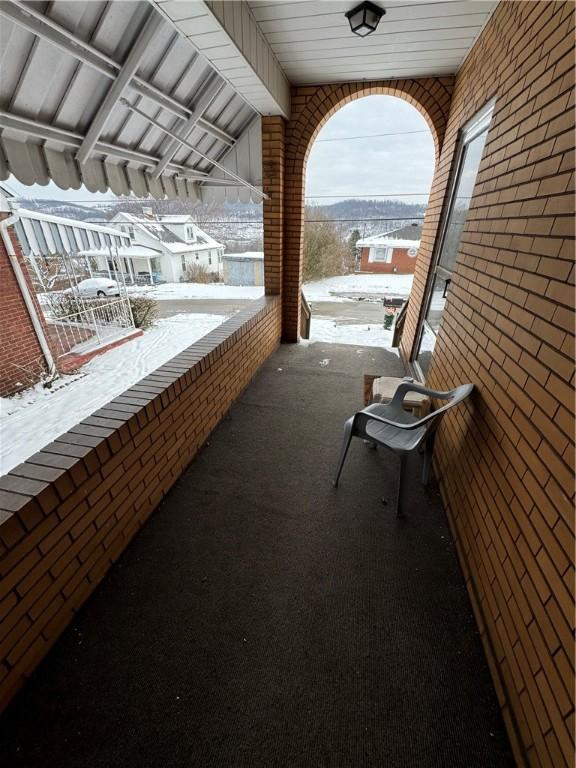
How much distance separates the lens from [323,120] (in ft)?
11.5

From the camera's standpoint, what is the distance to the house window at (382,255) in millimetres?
21656

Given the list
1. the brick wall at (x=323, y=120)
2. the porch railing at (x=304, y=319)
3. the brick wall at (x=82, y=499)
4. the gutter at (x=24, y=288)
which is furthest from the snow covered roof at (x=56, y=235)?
the brick wall at (x=82, y=499)

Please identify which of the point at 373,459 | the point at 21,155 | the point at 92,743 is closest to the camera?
the point at 92,743

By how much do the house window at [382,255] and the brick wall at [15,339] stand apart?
2132 cm

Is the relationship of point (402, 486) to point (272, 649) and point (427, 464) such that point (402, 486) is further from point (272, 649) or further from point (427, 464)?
point (272, 649)

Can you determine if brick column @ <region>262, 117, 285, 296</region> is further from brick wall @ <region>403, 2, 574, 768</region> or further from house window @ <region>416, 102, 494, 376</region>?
brick wall @ <region>403, 2, 574, 768</region>

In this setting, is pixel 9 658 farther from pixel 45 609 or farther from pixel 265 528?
pixel 265 528

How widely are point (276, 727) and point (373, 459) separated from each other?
1576mm

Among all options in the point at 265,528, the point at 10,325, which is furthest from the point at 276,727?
the point at 10,325

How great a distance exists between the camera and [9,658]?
1.05 meters

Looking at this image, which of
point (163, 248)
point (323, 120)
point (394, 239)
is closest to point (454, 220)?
point (323, 120)

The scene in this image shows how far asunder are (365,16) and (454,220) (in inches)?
65.1

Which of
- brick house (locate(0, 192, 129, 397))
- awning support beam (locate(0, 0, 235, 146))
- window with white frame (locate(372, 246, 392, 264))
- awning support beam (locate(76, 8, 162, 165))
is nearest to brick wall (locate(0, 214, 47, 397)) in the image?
brick house (locate(0, 192, 129, 397))

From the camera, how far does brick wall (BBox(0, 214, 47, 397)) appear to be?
4766mm
